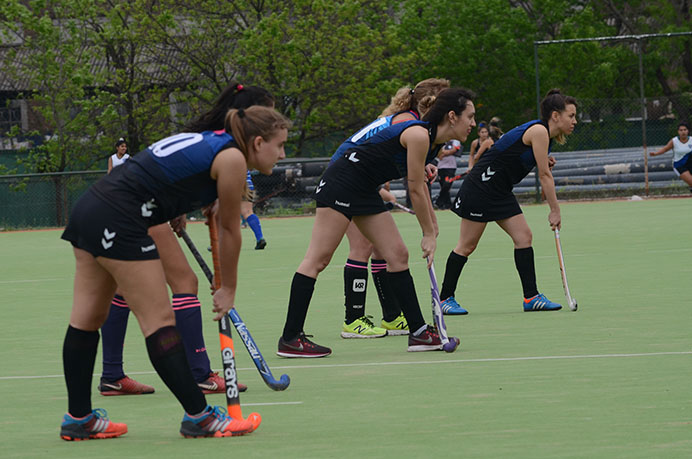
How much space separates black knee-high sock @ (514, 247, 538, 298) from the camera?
9.23m

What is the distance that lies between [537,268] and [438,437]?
806 cm

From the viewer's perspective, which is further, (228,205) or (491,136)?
A: (491,136)

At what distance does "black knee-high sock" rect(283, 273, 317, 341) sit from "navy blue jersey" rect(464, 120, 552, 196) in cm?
258

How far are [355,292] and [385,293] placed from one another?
0.27 metres

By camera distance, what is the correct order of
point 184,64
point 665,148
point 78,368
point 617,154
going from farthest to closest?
1. point 184,64
2. point 617,154
3. point 665,148
4. point 78,368

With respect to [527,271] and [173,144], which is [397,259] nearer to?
[527,271]

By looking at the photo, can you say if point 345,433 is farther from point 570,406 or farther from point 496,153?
point 496,153

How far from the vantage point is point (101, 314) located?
493cm

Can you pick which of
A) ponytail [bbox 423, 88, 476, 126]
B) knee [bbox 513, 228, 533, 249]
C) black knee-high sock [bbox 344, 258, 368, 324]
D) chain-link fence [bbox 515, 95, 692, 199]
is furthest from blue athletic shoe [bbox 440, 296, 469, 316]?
chain-link fence [bbox 515, 95, 692, 199]

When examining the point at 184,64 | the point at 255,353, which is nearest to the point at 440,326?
the point at 255,353

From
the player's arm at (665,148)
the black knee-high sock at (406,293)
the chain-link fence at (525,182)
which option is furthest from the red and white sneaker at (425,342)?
the chain-link fence at (525,182)

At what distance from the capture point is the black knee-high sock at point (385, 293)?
8.34 metres

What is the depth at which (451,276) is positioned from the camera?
30.8 ft

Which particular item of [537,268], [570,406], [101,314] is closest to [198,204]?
[101,314]
